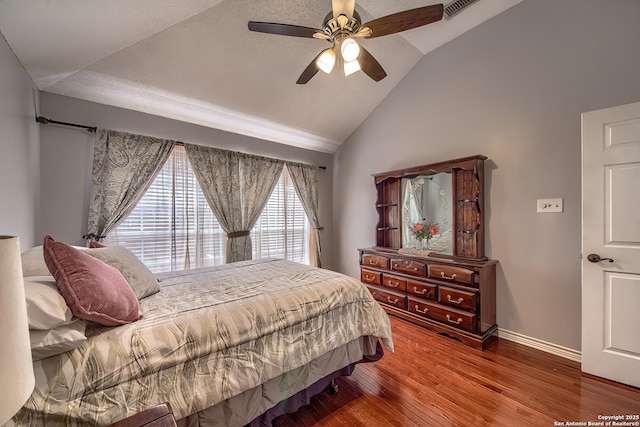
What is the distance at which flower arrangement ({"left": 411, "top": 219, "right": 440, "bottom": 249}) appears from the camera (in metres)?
3.07

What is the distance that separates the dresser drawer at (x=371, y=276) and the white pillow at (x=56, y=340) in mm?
2903

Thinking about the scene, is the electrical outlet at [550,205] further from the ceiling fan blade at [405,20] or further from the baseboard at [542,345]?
the ceiling fan blade at [405,20]

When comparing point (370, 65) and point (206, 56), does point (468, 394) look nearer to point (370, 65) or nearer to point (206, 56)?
point (370, 65)

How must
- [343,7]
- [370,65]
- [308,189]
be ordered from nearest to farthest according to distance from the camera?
[343,7]
[370,65]
[308,189]

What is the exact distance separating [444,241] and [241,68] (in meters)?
3.06

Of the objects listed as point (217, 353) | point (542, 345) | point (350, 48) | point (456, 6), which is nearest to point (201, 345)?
point (217, 353)

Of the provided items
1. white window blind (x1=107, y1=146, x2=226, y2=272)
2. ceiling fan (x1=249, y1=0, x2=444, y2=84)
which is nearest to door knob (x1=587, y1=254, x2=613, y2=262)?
ceiling fan (x1=249, y1=0, x2=444, y2=84)

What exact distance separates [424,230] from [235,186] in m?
2.55

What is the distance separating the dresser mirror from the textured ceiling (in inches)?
55.3

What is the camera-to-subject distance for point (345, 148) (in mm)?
4395

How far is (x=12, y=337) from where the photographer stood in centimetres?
46

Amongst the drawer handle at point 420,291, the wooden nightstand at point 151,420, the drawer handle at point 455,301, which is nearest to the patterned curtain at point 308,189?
the drawer handle at point 420,291

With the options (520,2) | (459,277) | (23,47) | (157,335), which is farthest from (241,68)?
(459,277)

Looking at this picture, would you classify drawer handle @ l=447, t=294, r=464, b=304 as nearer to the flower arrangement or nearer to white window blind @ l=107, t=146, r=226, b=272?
the flower arrangement
